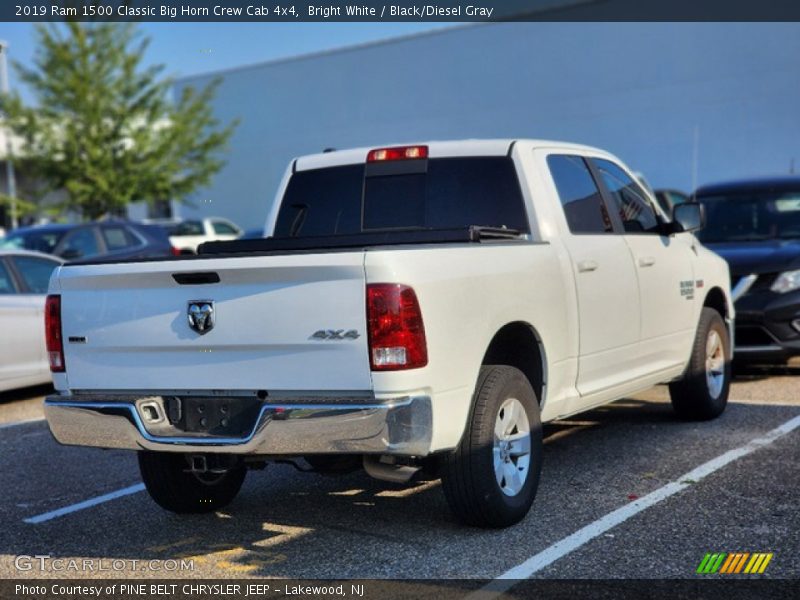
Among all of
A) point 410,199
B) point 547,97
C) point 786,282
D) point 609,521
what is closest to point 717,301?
point 786,282

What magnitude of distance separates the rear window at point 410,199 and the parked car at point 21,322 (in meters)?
4.43

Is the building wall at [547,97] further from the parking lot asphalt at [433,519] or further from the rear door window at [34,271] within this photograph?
the parking lot asphalt at [433,519]

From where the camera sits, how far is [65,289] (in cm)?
498

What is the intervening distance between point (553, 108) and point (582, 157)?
26.0 metres

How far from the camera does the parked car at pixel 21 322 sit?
9.80 m

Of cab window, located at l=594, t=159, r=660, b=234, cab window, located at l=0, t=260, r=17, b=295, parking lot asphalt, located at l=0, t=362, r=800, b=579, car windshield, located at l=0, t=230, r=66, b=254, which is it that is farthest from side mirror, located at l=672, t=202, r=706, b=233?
car windshield, located at l=0, t=230, r=66, b=254

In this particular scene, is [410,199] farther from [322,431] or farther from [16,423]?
[16,423]

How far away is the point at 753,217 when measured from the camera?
34.0 ft

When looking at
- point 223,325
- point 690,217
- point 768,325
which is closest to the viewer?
point 223,325

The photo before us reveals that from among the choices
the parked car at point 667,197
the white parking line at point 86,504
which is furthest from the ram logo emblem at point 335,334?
the parked car at point 667,197

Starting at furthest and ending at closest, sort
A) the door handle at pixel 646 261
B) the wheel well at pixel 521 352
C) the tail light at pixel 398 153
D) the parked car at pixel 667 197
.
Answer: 1. the parked car at pixel 667 197
2. the door handle at pixel 646 261
3. the tail light at pixel 398 153
4. the wheel well at pixel 521 352

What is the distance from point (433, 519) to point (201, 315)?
1576 millimetres

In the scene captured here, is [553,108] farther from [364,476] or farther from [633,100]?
[364,476]

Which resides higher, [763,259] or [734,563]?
[763,259]
